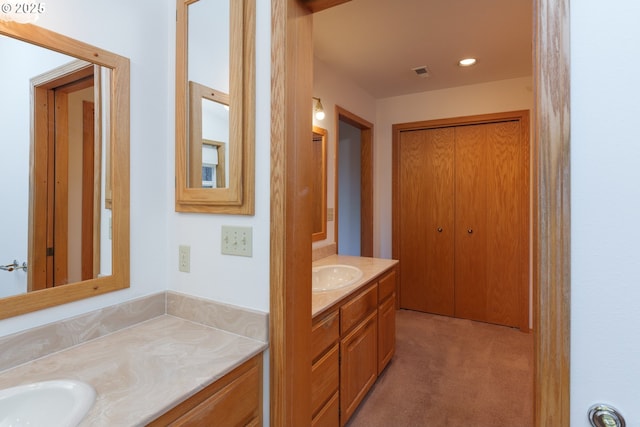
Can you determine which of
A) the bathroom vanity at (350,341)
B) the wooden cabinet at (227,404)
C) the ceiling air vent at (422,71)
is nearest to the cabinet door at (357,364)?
the bathroom vanity at (350,341)

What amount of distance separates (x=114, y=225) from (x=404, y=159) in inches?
121

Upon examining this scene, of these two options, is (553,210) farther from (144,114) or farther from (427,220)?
(427,220)

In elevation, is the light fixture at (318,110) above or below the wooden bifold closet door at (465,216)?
above

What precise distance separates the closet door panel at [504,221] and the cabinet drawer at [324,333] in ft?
7.72

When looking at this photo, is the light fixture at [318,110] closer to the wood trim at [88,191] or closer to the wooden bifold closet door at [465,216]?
the wooden bifold closet door at [465,216]

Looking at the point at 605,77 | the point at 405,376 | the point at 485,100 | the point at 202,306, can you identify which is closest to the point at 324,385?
the point at 202,306

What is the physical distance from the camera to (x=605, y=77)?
692mm

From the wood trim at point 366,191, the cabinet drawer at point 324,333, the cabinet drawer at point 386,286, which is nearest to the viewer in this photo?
the cabinet drawer at point 324,333

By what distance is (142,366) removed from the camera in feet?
3.20

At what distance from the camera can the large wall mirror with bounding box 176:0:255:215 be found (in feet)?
3.92

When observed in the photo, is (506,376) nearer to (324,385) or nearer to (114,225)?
(324,385)

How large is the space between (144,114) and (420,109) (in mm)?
2977

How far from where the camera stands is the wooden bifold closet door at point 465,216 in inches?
125

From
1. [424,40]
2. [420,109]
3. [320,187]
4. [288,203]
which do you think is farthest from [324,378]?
[420,109]
